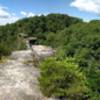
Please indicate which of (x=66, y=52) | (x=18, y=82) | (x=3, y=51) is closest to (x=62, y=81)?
(x=18, y=82)

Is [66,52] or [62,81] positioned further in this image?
[66,52]

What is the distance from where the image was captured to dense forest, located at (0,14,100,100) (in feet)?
40.9

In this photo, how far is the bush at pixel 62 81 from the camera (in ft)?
40.2

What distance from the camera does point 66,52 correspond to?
43.0 meters

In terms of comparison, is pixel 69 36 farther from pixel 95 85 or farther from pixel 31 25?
pixel 95 85

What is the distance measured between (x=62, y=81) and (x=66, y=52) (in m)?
30.6

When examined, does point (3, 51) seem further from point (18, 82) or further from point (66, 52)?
point (66, 52)

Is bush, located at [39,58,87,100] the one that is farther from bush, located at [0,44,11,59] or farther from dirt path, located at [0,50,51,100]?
bush, located at [0,44,11,59]

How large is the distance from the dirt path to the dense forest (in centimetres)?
56

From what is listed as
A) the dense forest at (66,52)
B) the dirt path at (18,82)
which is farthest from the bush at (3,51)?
the dirt path at (18,82)

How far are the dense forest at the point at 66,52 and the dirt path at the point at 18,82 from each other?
0.56m

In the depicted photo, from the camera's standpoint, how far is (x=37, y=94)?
12.2 m

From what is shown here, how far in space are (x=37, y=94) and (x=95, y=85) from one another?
8480mm

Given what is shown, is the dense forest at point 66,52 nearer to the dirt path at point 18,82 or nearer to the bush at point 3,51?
the bush at point 3,51
